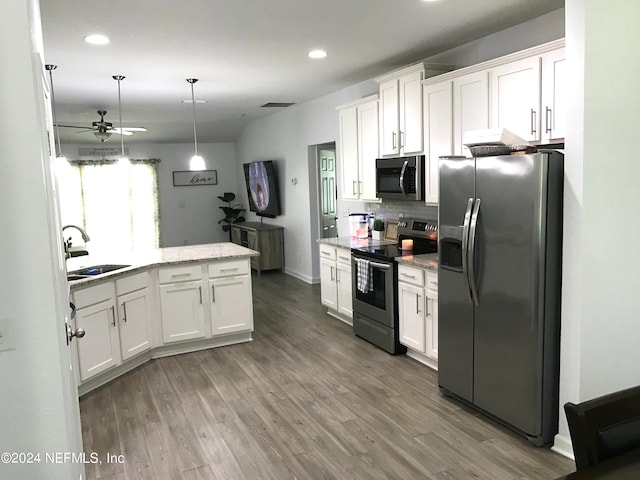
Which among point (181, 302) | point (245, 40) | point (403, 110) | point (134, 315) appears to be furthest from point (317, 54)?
point (134, 315)

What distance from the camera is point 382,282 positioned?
4.54 meters

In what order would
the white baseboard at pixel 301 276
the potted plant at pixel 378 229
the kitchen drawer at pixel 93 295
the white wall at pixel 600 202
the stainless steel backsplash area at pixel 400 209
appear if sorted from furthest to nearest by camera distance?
the white baseboard at pixel 301 276, the potted plant at pixel 378 229, the stainless steel backsplash area at pixel 400 209, the kitchen drawer at pixel 93 295, the white wall at pixel 600 202

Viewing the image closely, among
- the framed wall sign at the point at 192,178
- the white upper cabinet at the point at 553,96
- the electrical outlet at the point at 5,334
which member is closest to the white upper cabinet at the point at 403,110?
the white upper cabinet at the point at 553,96

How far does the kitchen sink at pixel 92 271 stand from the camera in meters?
3.98

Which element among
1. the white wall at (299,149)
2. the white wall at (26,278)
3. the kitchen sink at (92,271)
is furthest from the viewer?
the white wall at (299,149)

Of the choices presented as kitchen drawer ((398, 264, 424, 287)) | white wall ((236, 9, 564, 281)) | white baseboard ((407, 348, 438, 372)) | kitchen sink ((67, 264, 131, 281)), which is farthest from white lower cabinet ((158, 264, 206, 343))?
white wall ((236, 9, 564, 281))

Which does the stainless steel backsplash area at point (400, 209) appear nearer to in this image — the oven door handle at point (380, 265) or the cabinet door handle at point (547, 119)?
the oven door handle at point (380, 265)

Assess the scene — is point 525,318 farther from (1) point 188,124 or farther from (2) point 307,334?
(1) point 188,124

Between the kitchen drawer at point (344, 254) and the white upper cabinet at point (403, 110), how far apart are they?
1.05m

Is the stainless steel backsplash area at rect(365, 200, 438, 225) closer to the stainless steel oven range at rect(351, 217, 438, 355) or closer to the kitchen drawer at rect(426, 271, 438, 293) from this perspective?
the stainless steel oven range at rect(351, 217, 438, 355)

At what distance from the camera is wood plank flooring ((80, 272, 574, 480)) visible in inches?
110

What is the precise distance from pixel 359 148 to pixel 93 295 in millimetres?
3079

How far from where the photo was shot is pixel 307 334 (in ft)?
17.1

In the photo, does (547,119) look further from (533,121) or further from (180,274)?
(180,274)
